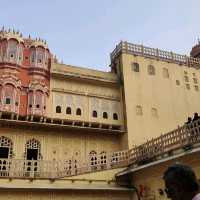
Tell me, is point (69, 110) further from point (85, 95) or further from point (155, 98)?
point (155, 98)

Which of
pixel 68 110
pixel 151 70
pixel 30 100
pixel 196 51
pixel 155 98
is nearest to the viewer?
pixel 30 100

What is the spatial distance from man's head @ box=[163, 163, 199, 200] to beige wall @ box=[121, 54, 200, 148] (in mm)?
19244

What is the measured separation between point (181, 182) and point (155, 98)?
21.6 metres

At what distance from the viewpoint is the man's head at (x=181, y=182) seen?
2441 millimetres

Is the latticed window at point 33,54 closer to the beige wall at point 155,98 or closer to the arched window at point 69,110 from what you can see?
the arched window at point 69,110

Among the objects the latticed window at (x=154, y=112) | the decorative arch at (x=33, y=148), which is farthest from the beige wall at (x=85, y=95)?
the latticed window at (x=154, y=112)

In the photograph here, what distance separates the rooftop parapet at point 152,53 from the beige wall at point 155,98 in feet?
1.38

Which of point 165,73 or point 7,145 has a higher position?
point 165,73

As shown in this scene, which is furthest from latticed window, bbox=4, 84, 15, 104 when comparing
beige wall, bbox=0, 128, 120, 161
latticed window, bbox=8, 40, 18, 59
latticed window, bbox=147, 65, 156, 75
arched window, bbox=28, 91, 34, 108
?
latticed window, bbox=147, 65, 156, 75

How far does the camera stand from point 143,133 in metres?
22.3

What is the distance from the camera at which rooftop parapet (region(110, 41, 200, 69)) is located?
2442 cm

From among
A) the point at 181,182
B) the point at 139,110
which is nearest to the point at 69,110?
the point at 139,110

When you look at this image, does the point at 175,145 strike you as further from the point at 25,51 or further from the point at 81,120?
the point at 25,51

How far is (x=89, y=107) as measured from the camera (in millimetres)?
22281
